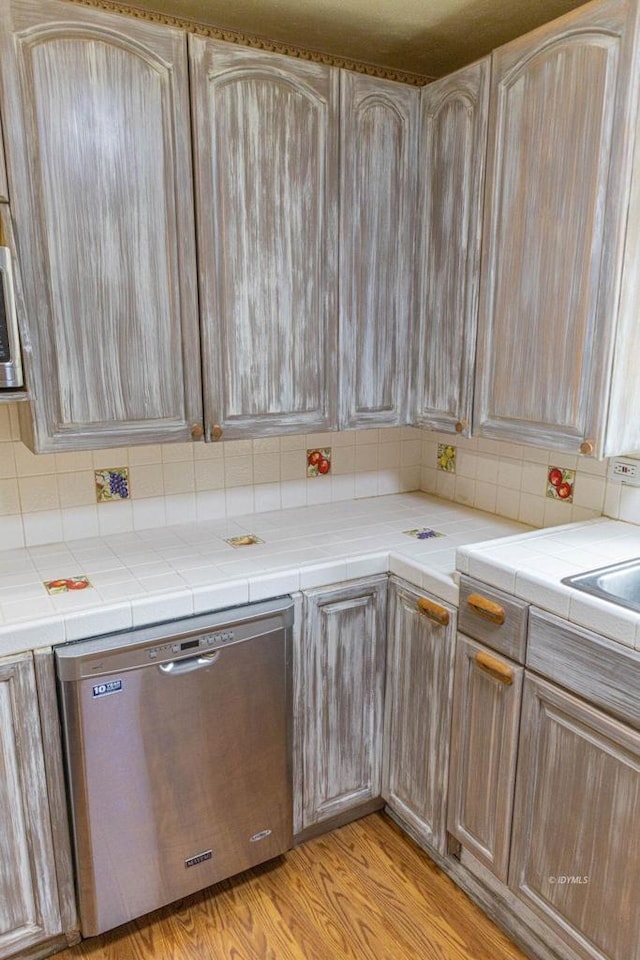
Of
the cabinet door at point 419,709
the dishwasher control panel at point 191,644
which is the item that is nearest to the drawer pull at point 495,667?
the cabinet door at point 419,709

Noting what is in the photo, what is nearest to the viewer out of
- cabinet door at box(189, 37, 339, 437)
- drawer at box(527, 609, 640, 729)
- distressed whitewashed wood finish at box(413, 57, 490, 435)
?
drawer at box(527, 609, 640, 729)

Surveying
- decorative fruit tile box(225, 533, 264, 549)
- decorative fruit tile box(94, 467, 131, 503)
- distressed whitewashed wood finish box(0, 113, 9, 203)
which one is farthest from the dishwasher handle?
distressed whitewashed wood finish box(0, 113, 9, 203)

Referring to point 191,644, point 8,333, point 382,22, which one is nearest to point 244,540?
point 191,644

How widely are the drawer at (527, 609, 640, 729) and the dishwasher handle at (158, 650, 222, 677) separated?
2.52 ft

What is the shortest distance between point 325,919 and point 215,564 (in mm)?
997

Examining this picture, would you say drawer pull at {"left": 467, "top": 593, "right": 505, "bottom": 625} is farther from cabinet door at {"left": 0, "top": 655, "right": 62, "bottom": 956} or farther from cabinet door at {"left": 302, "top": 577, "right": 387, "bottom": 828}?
cabinet door at {"left": 0, "top": 655, "right": 62, "bottom": 956}

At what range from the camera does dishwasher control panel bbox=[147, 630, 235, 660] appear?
5.06 feet

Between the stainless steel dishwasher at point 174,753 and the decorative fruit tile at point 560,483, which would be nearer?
the stainless steel dishwasher at point 174,753

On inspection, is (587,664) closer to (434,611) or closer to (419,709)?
(434,611)

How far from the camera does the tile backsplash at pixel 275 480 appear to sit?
1908 millimetres

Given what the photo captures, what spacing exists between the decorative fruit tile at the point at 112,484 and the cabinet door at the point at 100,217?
338mm

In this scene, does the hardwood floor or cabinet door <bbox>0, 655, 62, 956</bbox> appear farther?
the hardwood floor

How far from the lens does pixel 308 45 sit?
6.71ft

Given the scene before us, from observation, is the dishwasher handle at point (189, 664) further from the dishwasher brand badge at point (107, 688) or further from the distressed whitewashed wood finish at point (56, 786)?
the distressed whitewashed wood finish at point (56, 786)
